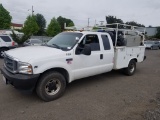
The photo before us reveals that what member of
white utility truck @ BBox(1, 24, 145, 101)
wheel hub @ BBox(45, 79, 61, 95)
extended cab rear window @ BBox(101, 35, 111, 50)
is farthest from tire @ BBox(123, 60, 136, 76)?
wheel hub @ BBox(45, 79, 61, 95)

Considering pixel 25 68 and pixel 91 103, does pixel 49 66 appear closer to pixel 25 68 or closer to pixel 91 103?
pixel 25 68

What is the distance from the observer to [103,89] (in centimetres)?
574

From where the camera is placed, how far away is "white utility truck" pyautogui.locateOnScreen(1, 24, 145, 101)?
13.7 ft

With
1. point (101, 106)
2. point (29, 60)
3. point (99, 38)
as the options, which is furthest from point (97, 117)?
point (99, 38)

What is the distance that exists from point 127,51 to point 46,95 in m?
4.01

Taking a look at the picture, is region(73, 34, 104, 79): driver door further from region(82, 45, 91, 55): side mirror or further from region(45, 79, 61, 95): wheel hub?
region(45, 79, 61, 95): wheel hub

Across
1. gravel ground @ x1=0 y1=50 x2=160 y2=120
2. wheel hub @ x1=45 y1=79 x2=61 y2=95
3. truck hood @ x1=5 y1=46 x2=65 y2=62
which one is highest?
truck hood @ x1=5 y1=46 x2=65 y2=62

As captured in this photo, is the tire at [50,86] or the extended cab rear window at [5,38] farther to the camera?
the extended cab rear window at [5,38]

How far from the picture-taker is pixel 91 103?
4.59 m

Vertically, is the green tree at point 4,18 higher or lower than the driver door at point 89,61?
higher

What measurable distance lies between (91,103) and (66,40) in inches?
82.6

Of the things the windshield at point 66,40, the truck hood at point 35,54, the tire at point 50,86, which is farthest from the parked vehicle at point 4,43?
the tire at point 50,86

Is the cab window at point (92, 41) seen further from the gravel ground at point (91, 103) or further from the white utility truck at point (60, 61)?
the gravel ground at point (91, 103)

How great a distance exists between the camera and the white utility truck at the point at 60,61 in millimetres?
4188
